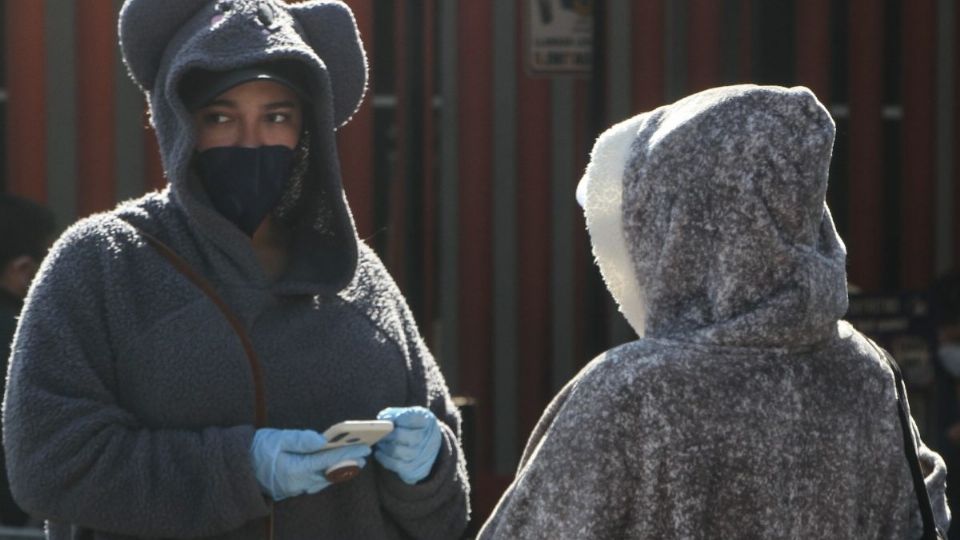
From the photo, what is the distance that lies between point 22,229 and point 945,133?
3.10m

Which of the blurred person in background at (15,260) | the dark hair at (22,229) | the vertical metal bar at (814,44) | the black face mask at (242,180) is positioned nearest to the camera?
the black face mask at (242,180)

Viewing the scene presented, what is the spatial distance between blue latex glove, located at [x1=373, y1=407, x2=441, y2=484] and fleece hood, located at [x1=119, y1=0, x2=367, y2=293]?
0.24 metres

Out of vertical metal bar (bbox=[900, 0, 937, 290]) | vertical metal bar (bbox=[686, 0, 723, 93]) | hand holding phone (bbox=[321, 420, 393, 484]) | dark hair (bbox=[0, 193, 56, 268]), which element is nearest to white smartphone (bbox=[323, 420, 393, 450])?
hand holding phone (bbox=[321, 420, 393, 484])

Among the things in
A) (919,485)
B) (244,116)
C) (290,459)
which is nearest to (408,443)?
(290,459)

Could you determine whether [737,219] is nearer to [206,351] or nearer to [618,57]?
[206,351]

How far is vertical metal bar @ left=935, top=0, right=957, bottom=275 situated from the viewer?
5918 millimetres

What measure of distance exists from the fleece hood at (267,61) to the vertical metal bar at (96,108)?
2740 mm

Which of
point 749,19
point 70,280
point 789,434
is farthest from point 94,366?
point 749,19

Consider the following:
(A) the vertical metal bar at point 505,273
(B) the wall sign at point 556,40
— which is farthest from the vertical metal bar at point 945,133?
(A) the vertical metal bar at point 505,273

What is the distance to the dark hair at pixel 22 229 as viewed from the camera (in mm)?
4309

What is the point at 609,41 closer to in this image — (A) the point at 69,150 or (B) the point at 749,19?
(B) the point at 749,19

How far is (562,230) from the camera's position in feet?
18.7

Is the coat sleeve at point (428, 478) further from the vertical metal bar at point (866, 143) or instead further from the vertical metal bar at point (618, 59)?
the vertical metal bar at point (866, 143)

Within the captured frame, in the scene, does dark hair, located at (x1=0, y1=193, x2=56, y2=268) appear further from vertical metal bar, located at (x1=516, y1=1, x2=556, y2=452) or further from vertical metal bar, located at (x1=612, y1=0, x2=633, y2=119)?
vertical metal bar, located at (x1=612, y1=0, x2=633, y2=119)
